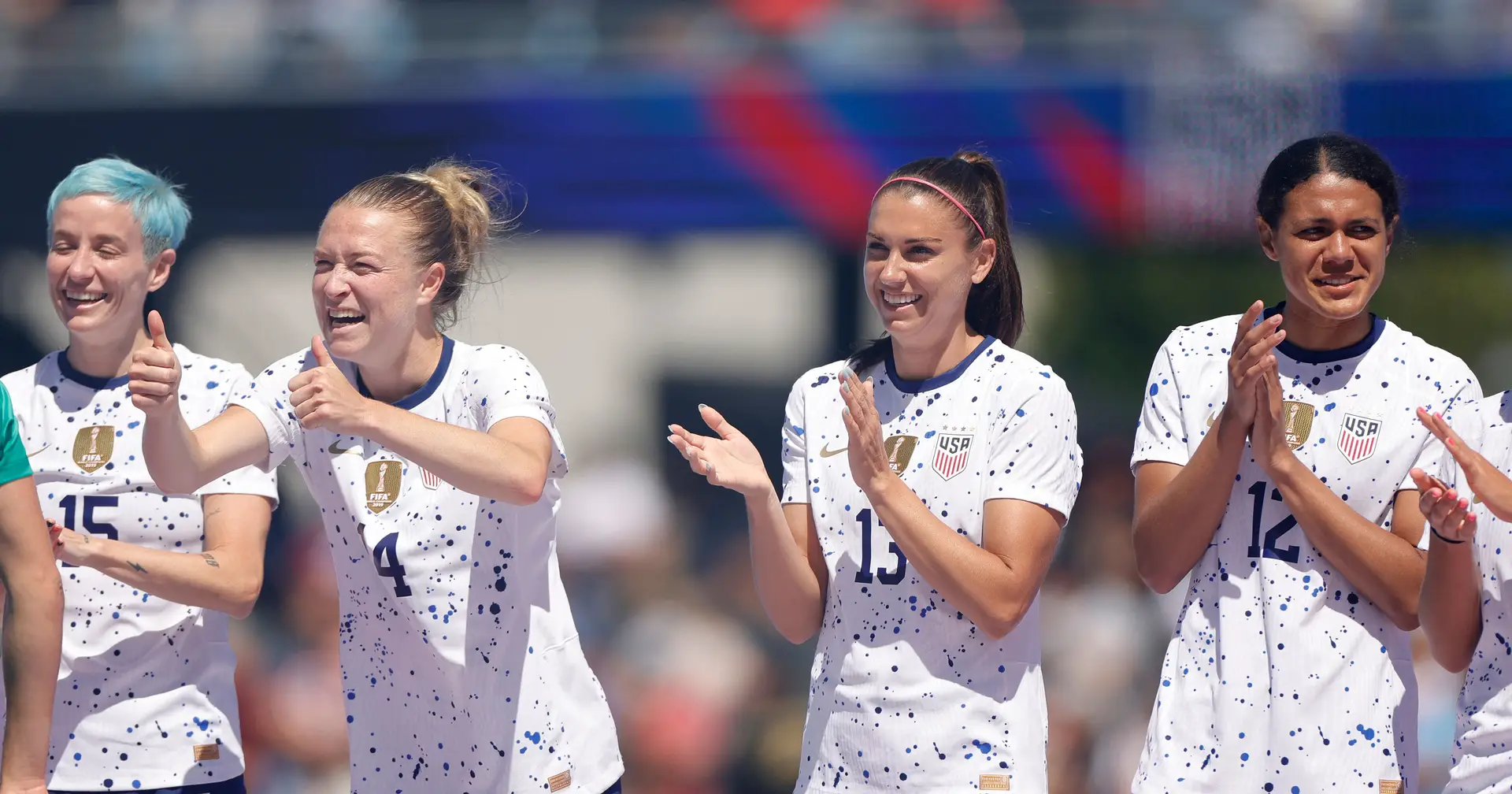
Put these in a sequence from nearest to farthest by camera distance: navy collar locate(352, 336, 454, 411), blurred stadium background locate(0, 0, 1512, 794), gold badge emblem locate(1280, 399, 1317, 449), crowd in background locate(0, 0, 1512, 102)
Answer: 1. gold badge emblem locate(1280, 399, 1317, 449)
2. navy collar locate(352, 336, 454, 411)
3. blurred stadium background locate(0, 0, 1512, 794)
4. crowd in background locate(0, 0, 1512, 102)

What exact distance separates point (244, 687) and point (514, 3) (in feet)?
15.1

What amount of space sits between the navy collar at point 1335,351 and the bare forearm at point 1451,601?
1.43ft

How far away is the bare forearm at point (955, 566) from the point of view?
3158mm

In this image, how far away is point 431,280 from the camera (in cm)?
355

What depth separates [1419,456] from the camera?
3244 mm

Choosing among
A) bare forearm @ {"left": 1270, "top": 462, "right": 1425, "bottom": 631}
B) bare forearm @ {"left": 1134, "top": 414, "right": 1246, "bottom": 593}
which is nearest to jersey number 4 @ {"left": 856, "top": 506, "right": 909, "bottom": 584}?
bare forearm @ {"left": 1134, "top": 414, "right": 1246, "bottom": 593}

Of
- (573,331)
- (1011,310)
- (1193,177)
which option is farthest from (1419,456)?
(573,331)

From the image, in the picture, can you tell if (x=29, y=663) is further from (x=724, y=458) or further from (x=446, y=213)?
(x=724, y=458)

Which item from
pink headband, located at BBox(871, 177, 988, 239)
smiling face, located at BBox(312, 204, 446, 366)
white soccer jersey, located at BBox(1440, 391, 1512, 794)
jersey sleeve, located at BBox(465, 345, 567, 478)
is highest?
pink headband, located at BBox(871, 177, 988, 239)

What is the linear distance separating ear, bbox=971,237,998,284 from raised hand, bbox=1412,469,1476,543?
95cm

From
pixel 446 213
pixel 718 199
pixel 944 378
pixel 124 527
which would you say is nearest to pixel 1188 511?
pixel 944 378

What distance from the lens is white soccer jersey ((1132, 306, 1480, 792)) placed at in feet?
10.4

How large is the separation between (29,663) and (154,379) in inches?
23.5

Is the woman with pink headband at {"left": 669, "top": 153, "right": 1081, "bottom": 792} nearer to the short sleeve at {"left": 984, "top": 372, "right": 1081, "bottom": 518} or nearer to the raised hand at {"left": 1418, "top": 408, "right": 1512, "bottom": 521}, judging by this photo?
the short sleeve at {"left": 984, "top": 372, "right": 1081, "bottom": 518}
